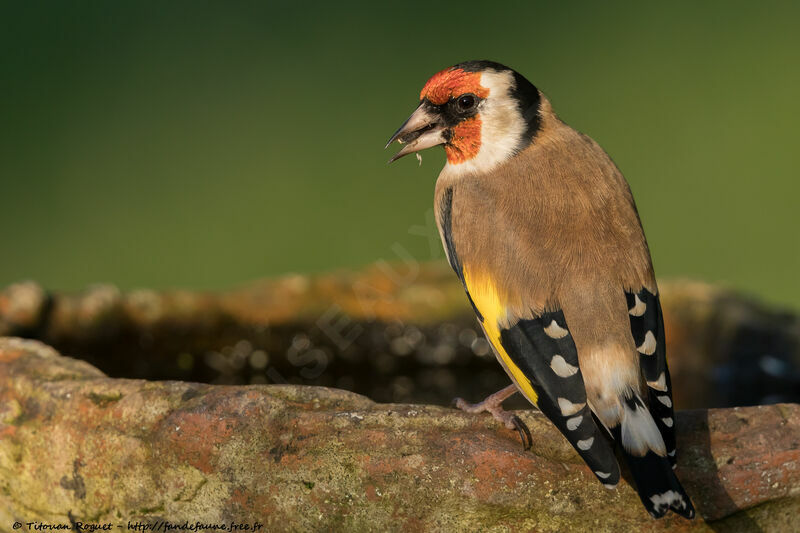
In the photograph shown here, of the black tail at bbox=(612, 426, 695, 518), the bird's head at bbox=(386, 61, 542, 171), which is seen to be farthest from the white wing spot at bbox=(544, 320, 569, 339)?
the bird's head at bbox=(386, 61, 542, 171)

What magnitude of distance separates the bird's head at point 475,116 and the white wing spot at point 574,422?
0.73 m

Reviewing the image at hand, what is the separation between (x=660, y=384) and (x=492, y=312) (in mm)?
383

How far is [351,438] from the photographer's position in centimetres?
178

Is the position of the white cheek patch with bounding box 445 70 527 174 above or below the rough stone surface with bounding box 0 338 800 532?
above

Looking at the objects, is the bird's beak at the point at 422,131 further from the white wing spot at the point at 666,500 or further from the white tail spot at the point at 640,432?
the white wing spot at the point at 666,500

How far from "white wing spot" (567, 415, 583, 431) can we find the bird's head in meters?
0.73

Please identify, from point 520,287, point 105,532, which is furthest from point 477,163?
point 105,532

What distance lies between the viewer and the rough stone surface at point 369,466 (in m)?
1.75

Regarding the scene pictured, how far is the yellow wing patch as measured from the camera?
196 cm

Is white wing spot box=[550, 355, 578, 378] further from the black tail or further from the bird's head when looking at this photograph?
the bird's head

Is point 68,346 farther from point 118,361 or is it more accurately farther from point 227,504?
point 227,504

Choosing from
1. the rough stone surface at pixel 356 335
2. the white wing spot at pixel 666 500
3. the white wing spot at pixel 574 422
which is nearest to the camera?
the white wing spot at pixel 666 500

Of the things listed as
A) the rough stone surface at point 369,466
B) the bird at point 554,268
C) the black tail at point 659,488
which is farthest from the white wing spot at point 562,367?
the black tail at point 659,488

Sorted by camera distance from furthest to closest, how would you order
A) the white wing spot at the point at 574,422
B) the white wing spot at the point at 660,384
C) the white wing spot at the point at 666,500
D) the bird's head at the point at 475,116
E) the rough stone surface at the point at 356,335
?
the rough stone surface at the point at 356,335
the bird's head at the point at 475,116
the white wing spot at the point at 660,384
the white wing spot at the point at 574,422
the white wing spot at the point at 666,500
